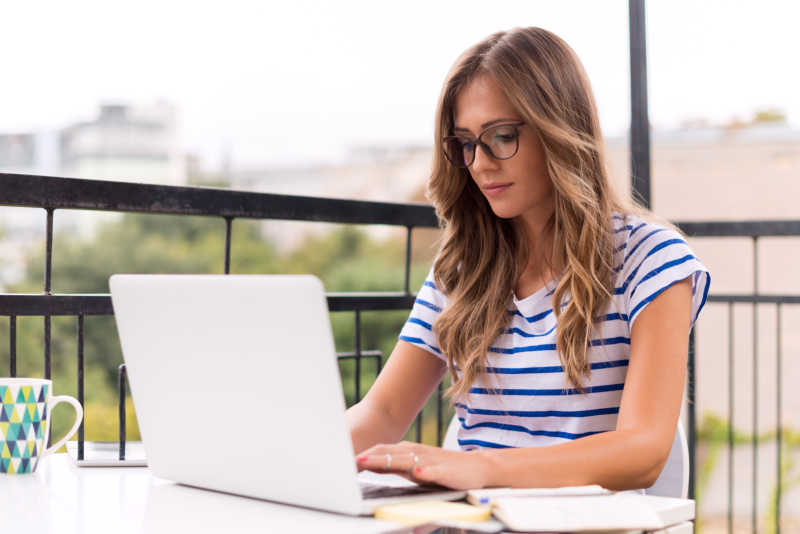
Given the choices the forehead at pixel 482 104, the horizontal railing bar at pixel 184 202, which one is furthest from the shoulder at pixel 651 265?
the horizontal railing bar at pixel 184 202

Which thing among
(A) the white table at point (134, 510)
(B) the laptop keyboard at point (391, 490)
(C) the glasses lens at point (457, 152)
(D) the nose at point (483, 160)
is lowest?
(A) the white table at point (134, 510)

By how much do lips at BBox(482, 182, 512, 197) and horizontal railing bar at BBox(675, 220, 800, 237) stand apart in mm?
1034

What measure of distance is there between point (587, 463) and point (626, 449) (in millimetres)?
65

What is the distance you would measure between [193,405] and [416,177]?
19676 mm

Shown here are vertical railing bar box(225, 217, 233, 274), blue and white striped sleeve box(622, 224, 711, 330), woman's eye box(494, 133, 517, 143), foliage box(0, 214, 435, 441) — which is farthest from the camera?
foliage box(0, 214, 435, 441)

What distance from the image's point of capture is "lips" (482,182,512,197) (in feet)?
4.00

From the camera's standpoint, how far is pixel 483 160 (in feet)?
3.95

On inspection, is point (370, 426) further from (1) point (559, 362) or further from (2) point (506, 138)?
(2) point (506, 138)

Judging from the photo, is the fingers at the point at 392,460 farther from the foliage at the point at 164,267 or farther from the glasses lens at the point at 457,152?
the foliage at the point at 164,267

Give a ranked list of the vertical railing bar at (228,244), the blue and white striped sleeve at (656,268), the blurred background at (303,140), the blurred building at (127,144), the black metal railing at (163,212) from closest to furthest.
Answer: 1. the blue and white striped sleeve at (656,268)
2. the black metal railing at (163,212)
3. the vertical railing bar at (228,244)
4. the blurred background at (303,140)
5. the blurred building at (127,144)

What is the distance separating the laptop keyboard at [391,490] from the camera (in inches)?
31.4

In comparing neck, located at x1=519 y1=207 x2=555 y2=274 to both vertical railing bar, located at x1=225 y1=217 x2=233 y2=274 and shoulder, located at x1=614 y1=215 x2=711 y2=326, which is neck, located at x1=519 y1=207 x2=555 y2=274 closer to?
shoulder, located at x1=614 y1=215 x2=711 y2=326

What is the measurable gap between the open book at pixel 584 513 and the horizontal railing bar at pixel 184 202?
0.95 m

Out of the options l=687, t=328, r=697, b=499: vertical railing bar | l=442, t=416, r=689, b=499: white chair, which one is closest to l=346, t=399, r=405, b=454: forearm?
l=442, t=416, r=689, b=499: white chair
